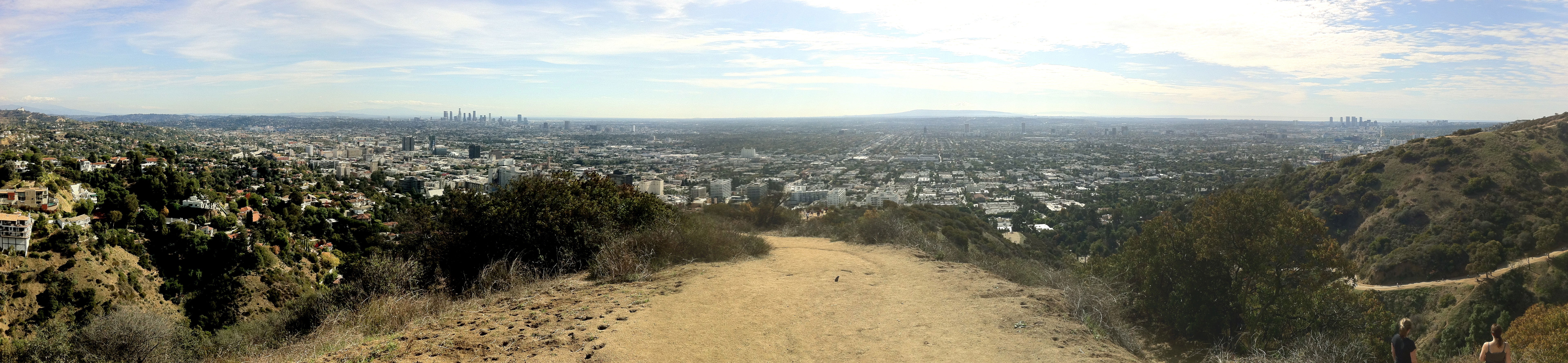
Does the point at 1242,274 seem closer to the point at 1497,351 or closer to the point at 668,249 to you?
the point at 1497,351

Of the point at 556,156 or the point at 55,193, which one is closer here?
the point at 55,193

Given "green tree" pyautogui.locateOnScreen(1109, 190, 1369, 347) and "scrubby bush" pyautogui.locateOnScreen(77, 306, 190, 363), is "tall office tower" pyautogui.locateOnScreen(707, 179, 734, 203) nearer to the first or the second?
"green tree" pyautogui.locateOnScreen(1109, 190, 1369, 347)

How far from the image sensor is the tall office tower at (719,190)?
2084cm

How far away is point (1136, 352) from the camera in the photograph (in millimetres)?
6008

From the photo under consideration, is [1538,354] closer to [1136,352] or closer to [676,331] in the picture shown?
[1136,352]

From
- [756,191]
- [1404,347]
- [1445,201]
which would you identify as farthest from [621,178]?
[1445,201]

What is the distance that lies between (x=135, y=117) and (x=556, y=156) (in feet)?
337

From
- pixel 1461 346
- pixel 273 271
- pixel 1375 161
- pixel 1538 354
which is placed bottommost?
pixel 273 271

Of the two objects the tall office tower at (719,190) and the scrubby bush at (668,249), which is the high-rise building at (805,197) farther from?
the scrubby bush at (668,249)

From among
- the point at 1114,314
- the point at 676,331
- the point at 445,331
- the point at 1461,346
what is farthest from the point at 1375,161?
the point at 445,331

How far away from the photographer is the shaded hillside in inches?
616

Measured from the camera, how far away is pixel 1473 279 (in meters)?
14.7

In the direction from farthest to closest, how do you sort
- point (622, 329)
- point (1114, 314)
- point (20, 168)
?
point (20, 168) < point (1114, 314) < point (622, 329)

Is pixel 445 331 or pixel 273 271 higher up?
pixel 445 331
